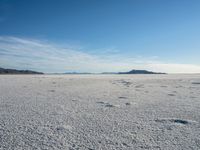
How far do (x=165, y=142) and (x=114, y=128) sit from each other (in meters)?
0.96

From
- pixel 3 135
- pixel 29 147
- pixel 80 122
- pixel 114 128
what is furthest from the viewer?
pixel 80 122

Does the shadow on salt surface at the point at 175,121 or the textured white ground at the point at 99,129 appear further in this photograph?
the shadow on salt surface at the point at 175,121

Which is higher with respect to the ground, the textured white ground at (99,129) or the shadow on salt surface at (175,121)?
the shadow on salt surface at (175,121)

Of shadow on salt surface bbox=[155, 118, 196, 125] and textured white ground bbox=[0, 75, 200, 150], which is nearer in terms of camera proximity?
textured white ground bbox=[0, 75, 200, 150]

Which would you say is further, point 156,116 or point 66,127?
point 156,116

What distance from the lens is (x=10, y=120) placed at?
160 inches

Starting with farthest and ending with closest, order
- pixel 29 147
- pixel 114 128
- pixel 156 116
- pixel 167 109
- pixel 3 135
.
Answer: pixel 167 109
pixel 156 116
pixel 114 128
pixel 3 135
pixel 29 147

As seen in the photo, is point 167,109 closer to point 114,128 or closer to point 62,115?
point 114,128

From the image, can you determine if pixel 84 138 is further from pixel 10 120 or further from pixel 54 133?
pixel 10 120

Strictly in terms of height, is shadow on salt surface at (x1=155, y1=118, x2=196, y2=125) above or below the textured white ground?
above

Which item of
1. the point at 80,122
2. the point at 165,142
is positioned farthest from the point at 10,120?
the point at 165,142

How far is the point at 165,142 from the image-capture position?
116 inches

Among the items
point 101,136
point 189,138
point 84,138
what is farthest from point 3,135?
point 189,138

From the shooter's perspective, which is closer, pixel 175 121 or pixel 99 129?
pixel 99 129
